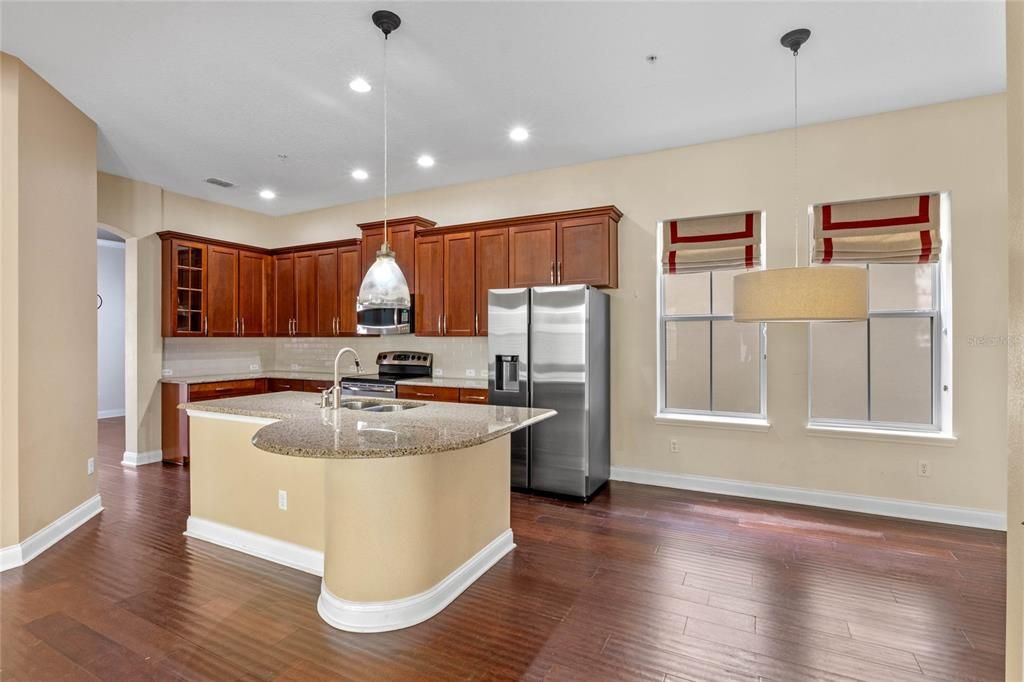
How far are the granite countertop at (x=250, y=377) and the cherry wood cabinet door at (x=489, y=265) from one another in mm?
2011

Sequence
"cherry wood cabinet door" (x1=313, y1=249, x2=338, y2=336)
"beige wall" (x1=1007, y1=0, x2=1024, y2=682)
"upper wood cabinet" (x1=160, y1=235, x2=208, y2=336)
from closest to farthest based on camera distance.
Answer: "beige wall" (x1=1007, y1=0, x2=1024, y2=682) → "upper wood cabinet" (x1=160, y1=235, x2=208, y2=336) → "cherry wood cabinet door" (x1=313, y1=249, x2=338, y2=336)

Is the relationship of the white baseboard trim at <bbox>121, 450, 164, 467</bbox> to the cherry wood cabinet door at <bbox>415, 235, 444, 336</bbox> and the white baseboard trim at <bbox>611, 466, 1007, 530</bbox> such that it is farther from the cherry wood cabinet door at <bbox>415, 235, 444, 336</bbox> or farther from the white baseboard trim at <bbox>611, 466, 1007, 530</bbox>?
the white baseboard trim at <bbox>611, 466, 1007, 530</bbox>

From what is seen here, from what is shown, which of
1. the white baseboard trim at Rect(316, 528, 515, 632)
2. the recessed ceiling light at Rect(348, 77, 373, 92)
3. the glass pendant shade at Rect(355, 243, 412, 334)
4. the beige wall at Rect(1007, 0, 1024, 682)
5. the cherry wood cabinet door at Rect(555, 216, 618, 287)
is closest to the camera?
the beige wall at Rect(1007, 0, 1024, 682)

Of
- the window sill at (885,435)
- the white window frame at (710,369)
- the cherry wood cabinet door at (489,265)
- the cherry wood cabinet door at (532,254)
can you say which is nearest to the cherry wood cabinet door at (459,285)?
the cherry wood cabinet door at (489,265)

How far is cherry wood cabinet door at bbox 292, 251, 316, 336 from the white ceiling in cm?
184

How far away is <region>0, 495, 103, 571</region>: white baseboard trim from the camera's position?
3.07m

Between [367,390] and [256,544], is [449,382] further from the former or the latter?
[256,544]

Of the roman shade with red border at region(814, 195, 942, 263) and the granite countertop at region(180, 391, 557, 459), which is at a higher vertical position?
the roman shade with red border at region(814, 195, 942, 263)

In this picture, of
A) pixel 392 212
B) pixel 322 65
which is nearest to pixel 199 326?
pixel 392 212

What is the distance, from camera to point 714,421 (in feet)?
14.6

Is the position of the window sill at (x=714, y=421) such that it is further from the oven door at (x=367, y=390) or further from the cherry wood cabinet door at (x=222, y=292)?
the cherry wood cabinet door at (x=222, y=292)

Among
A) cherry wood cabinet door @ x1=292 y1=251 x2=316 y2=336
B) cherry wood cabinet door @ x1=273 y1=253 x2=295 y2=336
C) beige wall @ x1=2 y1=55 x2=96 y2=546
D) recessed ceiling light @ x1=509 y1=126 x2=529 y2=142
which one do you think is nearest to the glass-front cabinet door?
cherry wood cabinet door @ x1=273 y1=253 x2=295 y2=336

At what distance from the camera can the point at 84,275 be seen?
12.5 ft

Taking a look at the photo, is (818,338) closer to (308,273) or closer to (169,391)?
(308,273)
